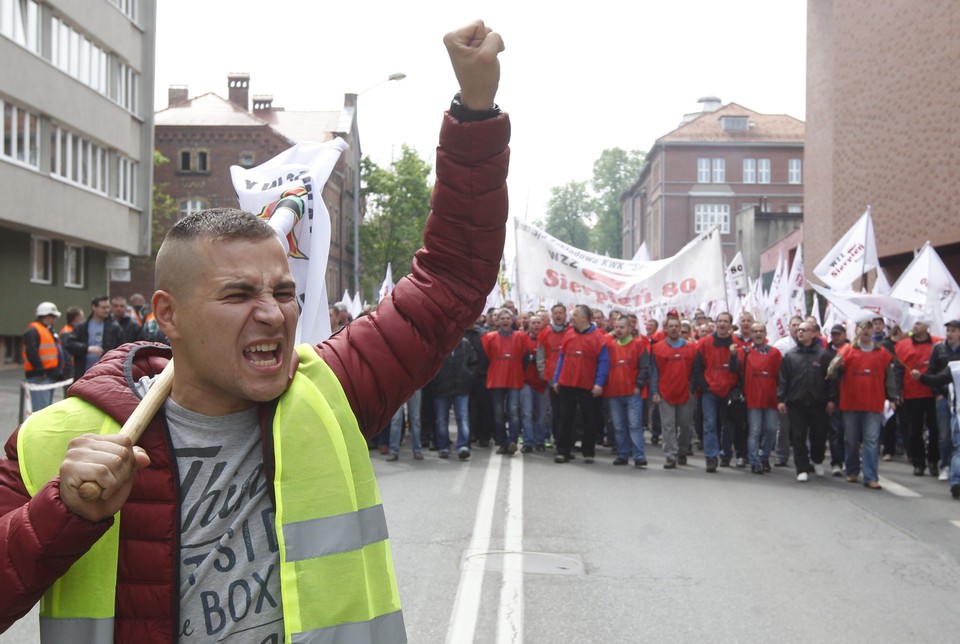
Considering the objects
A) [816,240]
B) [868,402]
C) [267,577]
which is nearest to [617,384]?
[868,402]

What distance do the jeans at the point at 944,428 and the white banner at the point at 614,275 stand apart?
3623mm

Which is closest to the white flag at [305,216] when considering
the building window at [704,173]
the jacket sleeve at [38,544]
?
the jacket sleeve at [38,544]

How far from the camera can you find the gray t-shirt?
6.98 ft

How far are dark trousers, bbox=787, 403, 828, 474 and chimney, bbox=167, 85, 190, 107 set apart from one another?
5866 cm

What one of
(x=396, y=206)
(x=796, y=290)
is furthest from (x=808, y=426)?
(x=396, y=206)

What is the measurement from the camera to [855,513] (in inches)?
423

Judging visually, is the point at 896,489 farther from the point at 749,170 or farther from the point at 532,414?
the point at 749,170

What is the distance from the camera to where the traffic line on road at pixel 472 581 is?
612 centimetres

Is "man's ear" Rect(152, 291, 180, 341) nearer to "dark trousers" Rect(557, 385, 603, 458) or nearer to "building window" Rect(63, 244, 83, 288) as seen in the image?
"dark trousers" Rect(557, 385, 603, 458)

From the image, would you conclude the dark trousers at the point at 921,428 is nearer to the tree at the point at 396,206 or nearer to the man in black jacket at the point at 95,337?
the man in black jacket at the point at 95,337

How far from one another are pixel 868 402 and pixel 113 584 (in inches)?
475

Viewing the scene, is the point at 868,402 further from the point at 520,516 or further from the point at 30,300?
the point at 30,300

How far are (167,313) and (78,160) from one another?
1276 inches

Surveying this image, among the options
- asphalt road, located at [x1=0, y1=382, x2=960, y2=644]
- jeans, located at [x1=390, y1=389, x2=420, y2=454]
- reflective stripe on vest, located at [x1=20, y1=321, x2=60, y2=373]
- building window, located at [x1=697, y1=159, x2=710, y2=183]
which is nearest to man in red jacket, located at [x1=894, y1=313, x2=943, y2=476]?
asphalt road, located at [x1=0, y1=382, x2=960, y2=644]
